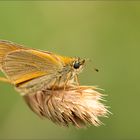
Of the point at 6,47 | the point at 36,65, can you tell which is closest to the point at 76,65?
the point at 36,65

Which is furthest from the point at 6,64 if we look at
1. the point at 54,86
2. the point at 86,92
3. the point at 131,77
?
the point at 131,77

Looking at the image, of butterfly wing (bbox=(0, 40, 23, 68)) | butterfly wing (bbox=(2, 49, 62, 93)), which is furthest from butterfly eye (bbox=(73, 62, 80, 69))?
butterfly wing (bbox=(0, 40, 23, 68))

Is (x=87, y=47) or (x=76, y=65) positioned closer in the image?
(x=76, y=65)

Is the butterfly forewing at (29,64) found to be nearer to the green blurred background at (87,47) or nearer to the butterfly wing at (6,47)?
the butterfly wing at (6,47)

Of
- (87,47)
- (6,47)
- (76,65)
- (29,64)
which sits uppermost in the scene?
(87,47)

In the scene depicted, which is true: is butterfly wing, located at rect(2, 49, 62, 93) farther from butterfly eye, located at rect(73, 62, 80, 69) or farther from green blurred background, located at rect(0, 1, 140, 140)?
green blurred background, located at rect(0, 1, 140, 140)

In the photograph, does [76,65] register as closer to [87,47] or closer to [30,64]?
[30,64]

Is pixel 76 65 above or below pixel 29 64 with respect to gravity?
below
